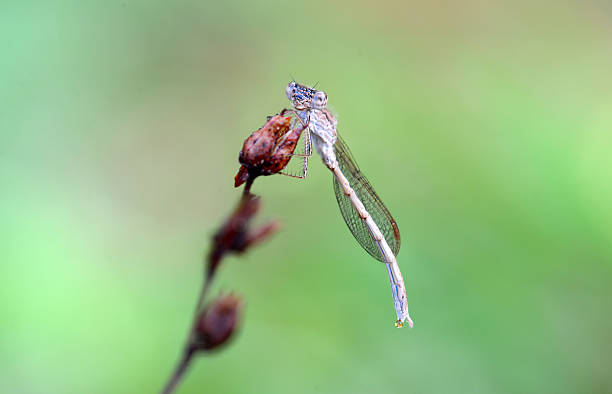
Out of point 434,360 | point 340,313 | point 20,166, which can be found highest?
point 20,166

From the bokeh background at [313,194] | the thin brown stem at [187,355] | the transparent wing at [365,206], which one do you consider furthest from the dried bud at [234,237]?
the transparent wing at [365,206]

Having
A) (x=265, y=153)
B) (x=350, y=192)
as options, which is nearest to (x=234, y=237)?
(x=265, y=153)

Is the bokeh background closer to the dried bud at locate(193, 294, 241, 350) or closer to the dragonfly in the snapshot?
the dragonfly

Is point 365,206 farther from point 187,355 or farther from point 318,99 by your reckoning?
point 187,355

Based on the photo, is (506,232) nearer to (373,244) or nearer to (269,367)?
(373,244)

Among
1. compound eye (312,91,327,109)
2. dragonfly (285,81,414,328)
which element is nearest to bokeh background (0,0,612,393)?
dragonfly (285,81,414,328)

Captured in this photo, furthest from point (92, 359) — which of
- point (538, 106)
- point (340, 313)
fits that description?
point (538, 106)

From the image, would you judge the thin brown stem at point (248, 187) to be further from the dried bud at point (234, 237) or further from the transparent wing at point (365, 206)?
the transparent wing at point (365, 206)

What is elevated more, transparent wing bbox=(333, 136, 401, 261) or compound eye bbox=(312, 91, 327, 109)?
compound eye bbox=(312, 91, 327, 109)
